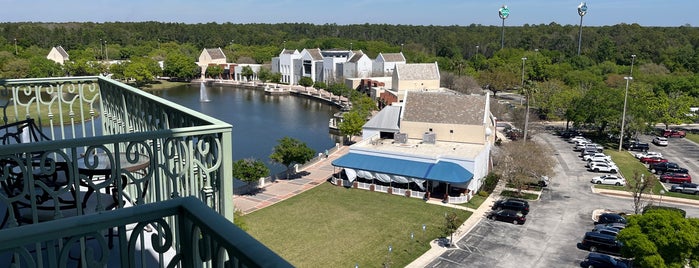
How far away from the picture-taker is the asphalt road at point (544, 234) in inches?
733

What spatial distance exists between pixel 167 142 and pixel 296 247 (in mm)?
15680

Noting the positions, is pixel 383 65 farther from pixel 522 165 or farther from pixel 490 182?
pixel 522 165

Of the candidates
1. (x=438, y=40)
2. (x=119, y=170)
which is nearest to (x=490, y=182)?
(x=119, y=170)

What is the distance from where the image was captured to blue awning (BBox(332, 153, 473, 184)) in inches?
990

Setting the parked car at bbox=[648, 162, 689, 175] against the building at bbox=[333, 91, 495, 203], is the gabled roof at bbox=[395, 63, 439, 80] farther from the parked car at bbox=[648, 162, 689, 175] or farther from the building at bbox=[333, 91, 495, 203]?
the parked car at bbox=[648, 162, 689, 175]

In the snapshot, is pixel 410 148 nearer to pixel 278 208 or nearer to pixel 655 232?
pixel 278 208

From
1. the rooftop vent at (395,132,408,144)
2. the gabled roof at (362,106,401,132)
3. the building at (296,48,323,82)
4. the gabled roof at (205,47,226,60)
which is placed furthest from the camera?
the gabled roof at (205,47,226,60)

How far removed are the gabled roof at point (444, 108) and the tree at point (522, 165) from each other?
264 centimetres

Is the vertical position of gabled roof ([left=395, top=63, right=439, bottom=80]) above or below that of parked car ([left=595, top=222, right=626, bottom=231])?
above

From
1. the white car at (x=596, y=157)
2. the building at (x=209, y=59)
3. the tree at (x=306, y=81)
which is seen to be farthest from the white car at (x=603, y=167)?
the building at (x=209, y=59)

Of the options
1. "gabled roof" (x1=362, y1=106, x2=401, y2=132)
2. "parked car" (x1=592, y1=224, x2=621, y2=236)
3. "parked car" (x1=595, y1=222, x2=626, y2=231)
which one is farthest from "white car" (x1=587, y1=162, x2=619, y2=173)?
"gabled roof" (x1=362, y1=106, x2=401, y2=132)

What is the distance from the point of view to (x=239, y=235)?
88.4 inches

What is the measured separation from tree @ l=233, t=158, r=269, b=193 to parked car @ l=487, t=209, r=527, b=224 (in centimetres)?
1135

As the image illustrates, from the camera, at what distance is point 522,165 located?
26.8 m
